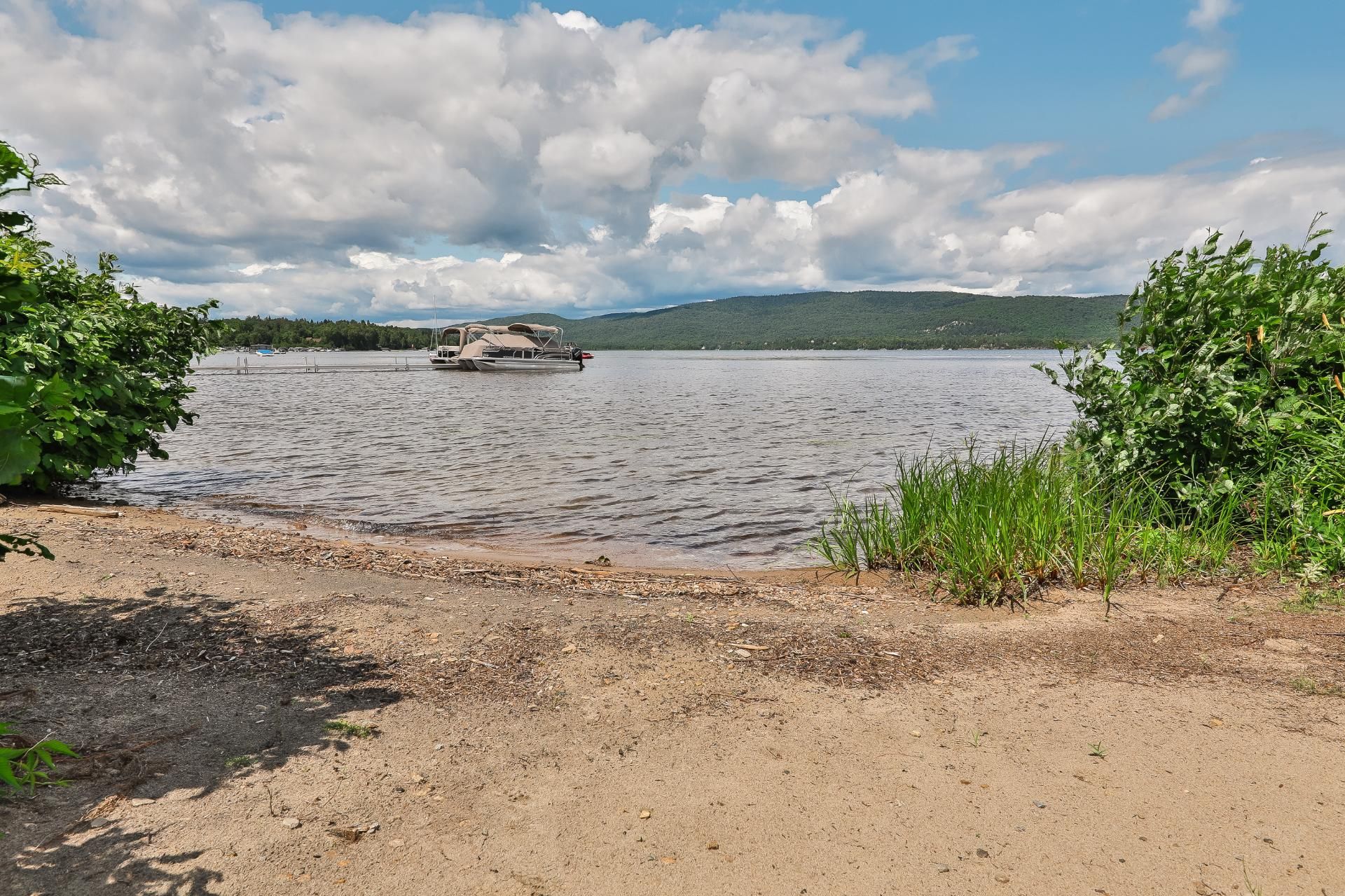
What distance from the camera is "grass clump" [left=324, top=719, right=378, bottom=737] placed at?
159 inches

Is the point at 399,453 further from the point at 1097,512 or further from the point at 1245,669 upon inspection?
the point at 1245,669

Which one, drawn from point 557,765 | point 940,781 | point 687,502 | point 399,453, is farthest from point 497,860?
point 399,453

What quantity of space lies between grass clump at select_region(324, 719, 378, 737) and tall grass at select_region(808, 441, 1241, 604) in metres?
4.99

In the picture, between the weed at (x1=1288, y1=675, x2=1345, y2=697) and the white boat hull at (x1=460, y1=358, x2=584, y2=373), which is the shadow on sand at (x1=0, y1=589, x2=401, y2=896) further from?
the white boat hull at (x1=460, y1=358, x2=584, y2=373)

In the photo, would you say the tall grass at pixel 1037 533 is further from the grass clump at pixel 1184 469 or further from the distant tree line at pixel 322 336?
the distant tree line at pixel 322 336

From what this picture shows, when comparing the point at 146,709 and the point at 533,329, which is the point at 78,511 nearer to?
the point at 146,709

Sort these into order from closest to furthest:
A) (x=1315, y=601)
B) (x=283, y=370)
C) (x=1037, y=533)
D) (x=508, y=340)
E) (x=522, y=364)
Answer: (x=1315, y=601)
(x=1037, y=533)
(x=283, y=370)
(x=522, y=364)
(x=508, y=340)

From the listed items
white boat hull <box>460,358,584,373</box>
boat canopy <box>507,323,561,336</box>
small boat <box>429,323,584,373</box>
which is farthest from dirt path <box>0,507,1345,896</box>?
boat canopy <box>507,323,561,336</box>

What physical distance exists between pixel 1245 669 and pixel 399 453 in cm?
1945

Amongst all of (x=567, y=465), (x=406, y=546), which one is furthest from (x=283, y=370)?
(x=406, y=546)

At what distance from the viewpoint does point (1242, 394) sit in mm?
7105

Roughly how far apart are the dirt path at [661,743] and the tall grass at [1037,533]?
414 mm

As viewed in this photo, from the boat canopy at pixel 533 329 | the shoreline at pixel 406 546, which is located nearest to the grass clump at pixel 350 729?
the shoreline at pixel 406 546

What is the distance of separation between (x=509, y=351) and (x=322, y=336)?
3454 inches
